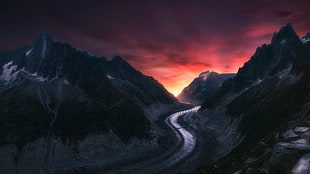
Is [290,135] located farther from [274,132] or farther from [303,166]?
[303,166]

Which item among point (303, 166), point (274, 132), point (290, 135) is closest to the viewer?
point (303, 166)

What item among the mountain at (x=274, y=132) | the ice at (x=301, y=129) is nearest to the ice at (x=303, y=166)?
the mountain at (x=274, y=132)

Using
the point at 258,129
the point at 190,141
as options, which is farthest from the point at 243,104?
the point at 258,129

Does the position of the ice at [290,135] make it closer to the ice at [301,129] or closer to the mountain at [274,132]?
the mountain at [274,132]

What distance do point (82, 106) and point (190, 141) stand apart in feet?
343

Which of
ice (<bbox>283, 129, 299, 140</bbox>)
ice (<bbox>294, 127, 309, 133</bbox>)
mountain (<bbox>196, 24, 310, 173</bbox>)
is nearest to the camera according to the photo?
mountain (<bbox>196, 24, 310, 173</bbox>)

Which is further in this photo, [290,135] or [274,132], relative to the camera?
[274,132]

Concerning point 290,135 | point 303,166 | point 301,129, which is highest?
point 301,129

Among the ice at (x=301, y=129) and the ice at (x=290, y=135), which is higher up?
the ice at (x=301, y=129)

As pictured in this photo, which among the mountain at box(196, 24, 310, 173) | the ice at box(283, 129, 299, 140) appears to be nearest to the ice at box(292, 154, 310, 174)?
the mountain at box(196, 24, 310, 173)

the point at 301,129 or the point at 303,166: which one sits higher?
the point at 301,129

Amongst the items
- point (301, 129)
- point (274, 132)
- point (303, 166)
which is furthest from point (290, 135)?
point (303, 166)

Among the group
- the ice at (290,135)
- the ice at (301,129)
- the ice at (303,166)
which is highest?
the ice at (301,129)

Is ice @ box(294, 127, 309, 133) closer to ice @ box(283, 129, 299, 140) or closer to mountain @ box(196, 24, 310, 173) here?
mountain @ box(196, 24, 310, 173)
